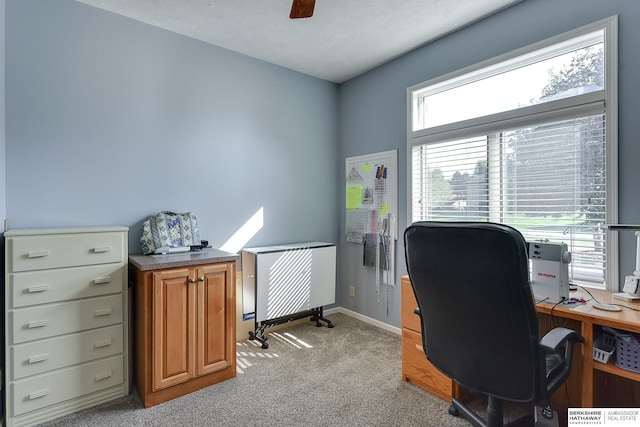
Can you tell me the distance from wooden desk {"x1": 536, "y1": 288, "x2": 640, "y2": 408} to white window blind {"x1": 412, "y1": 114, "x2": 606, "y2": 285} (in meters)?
0.34

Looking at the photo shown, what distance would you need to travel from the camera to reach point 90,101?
7.62 ft

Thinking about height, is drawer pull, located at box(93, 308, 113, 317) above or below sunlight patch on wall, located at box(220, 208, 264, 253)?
below

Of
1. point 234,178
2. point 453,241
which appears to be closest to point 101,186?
point 234,178

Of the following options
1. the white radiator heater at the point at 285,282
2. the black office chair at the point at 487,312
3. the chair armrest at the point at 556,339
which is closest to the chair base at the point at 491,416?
the black office chair at the point at 487,312

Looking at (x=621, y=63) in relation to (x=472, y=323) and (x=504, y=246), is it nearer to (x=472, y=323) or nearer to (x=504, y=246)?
(x=504, y=246)

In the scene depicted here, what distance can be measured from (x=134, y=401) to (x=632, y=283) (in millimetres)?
3063

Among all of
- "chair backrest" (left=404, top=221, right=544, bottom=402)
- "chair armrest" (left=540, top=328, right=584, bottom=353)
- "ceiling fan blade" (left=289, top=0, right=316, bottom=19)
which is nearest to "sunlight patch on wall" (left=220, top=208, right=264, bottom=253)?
"ceiling fan blade" (left=289, top=0, right=316, bottom=19)

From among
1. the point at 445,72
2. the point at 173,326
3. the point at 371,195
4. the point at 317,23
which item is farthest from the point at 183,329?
the point at 445,72

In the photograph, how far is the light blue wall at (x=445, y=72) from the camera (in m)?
1.85

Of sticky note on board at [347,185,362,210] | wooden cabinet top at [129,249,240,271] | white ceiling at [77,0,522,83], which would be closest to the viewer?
wooden cabinet top at [129,249,240,271]

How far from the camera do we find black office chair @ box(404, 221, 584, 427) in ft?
3.89

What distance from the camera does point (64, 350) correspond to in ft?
6.39

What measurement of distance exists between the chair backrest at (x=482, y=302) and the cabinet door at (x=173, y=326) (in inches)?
59.6

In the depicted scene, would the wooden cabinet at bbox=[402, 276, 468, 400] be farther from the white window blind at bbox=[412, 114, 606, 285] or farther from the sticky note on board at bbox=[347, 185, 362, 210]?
the sticky note on board at bbox=[347, 185, 362, 210]
